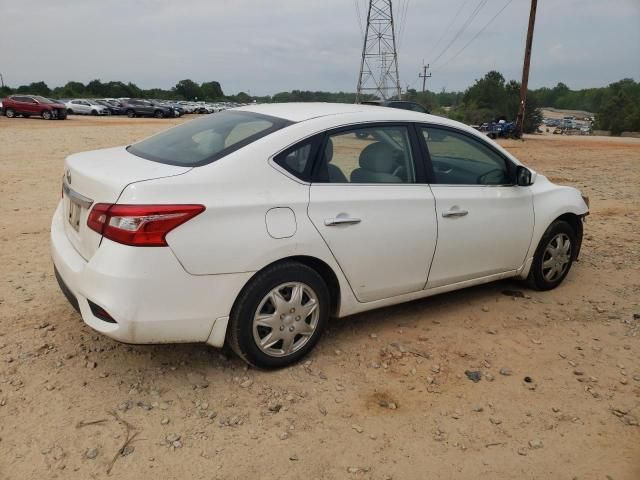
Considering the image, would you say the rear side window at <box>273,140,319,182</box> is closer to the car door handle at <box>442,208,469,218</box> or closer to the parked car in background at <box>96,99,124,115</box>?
the car door handle at <box>442,208,469,218</box>

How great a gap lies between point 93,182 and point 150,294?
0.75 metres

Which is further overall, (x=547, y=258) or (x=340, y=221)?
(x=547, y=258)

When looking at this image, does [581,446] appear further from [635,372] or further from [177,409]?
[177,409]

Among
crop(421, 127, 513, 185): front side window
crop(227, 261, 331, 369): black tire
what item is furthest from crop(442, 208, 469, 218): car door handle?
crop(227, 261, 331, 369): black tire

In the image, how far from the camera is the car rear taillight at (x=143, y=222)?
8.75 feet

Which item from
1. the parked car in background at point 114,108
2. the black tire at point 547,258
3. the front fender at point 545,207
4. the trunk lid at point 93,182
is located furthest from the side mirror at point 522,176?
the parked car in background at point 114,108

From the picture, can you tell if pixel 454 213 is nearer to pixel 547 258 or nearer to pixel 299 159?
pixel 299 159

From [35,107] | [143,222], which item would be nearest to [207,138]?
[143,222]

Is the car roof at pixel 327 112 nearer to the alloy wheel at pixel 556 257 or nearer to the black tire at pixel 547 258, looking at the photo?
the black tire at pixel 547 258

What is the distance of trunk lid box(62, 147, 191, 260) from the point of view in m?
2.82

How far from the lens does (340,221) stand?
322cm

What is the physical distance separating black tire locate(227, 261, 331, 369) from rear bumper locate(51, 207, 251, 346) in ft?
0.23

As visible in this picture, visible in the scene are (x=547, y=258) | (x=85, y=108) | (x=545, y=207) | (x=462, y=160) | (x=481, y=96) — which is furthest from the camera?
(x=481, y=96)

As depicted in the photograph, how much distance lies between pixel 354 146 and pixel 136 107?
1654 inches
